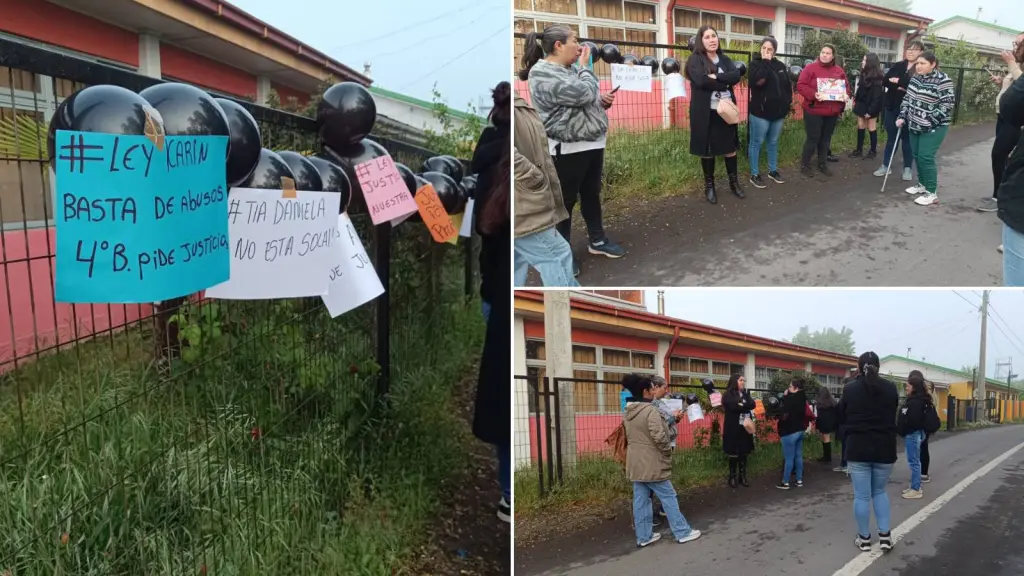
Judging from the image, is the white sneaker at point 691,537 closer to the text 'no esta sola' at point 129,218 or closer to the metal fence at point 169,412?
the metal fence at point 169,412

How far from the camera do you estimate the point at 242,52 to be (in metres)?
9.27

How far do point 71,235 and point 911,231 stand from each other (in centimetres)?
585

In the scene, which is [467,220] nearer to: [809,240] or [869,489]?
[809,240]

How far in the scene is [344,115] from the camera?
136 inches

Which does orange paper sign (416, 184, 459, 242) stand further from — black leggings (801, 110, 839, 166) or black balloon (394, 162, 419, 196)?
black leggings (801, 110, 839, 166)

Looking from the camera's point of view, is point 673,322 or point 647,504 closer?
point 647,504

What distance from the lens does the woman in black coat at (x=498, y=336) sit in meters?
3.42

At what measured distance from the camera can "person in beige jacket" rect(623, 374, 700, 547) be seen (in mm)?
4664

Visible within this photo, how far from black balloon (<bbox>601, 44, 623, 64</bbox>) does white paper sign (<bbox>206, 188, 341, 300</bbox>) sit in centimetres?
424

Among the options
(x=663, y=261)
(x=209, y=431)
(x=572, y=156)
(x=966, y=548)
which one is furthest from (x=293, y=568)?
(x=966, y=548)

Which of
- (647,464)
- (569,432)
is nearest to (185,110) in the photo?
(647,464)

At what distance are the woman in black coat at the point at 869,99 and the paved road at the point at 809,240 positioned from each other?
1.56 m

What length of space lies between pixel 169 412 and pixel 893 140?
25.1 ft

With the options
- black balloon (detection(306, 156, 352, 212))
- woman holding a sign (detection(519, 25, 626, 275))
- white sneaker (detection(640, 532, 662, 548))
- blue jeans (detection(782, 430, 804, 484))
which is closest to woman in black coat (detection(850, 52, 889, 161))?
blue jeans (detection(782, 430, 804, 484))
